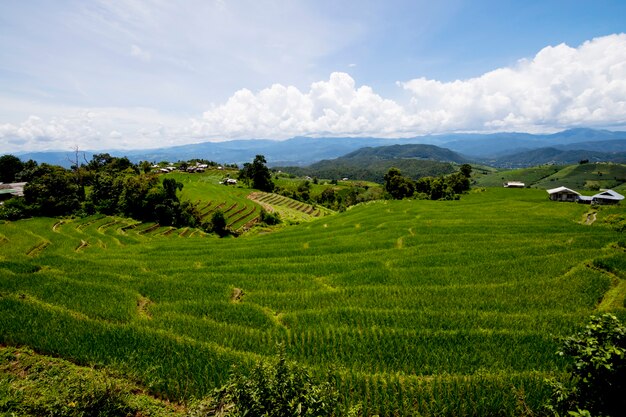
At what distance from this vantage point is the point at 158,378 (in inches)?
388

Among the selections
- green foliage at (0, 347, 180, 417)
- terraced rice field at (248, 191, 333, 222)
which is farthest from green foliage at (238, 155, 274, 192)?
green foliage at (0, 347, 180, 417)

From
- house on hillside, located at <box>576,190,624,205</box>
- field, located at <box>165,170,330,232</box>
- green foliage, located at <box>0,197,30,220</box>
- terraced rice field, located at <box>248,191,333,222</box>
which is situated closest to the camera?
green foliage, located at <box>0,197,30,220</box>

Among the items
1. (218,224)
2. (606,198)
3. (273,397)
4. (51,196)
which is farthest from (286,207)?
(273,397)

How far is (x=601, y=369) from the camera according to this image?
634 centimetres

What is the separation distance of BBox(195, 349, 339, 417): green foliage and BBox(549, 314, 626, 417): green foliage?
5.51m

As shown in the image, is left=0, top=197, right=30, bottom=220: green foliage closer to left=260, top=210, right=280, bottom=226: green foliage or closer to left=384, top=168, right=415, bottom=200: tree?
left=260, top=210, right=280, bottom=226: green foliage

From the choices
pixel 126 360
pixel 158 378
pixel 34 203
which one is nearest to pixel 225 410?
pixel 158 378

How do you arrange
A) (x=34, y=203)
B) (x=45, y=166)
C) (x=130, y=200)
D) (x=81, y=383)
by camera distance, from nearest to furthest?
(x=81, y=383) → (x=34, y=203) → (x=130, y=200) → (x=45, y=166)

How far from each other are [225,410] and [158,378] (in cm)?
450

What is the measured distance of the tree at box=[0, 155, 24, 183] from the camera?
10169cm

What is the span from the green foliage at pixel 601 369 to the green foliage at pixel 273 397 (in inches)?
217

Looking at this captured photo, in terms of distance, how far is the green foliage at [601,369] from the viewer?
6.09 metres

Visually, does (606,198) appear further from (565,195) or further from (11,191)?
(11,191)

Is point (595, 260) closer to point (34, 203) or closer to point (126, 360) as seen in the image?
point (126, 360)
